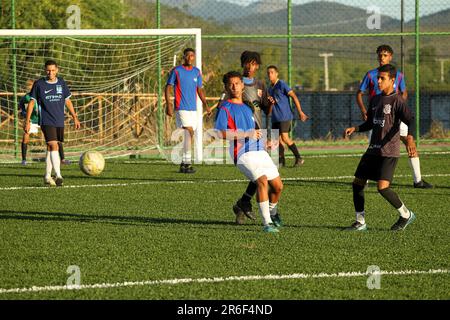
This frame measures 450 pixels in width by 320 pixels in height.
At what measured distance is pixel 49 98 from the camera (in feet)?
46.9

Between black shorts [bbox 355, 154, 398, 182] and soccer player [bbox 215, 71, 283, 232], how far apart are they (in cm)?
90

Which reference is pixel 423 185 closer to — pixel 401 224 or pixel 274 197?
pixel 401 224

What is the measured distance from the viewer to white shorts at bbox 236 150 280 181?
31.0ft

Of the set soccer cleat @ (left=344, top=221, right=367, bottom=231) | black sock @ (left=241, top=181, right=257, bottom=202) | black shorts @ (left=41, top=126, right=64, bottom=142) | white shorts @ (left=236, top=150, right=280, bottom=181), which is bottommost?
soccer cleat @ (left=344, top=221, right=367, bottom=231)

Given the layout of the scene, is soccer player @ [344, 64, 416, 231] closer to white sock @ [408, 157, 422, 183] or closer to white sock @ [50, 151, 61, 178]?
white sock @ [408, 157, 422, 183]

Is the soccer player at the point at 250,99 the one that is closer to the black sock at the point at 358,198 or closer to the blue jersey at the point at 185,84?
the black sock at the point at 358,198

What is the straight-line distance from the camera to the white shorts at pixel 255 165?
945 cm

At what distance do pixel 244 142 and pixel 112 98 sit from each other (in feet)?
38.0

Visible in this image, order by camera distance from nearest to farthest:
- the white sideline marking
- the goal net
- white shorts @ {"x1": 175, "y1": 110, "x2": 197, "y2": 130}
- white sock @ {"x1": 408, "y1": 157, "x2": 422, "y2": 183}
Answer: the white sideline marking, white sock @ {"x1": 408, "y1": 157, "x2": 422, "y2": 183}, white shorts @ {"x1": 175, "y1": 110, "x2": 197, "y2": 130}, the goal net

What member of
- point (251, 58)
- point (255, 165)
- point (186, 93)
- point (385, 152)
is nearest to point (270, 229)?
point (255, 165)

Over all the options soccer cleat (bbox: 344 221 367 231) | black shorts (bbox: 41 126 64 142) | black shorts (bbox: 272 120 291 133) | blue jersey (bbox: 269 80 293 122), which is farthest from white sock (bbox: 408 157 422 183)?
black shorts (bbox: 41 126 64 142)

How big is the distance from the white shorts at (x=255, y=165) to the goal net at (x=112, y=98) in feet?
32.2

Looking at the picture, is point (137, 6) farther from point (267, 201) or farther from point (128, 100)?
point (267, 201)
